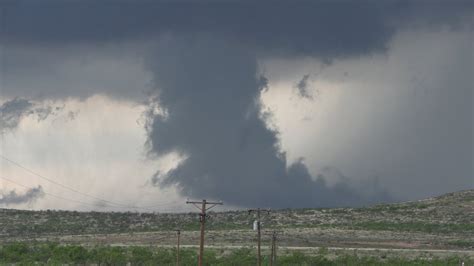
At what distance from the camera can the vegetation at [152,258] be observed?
136 meters

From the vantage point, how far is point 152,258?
140 metres

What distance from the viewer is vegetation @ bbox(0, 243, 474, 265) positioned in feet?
445

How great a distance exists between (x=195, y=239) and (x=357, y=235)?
3095 centimetres

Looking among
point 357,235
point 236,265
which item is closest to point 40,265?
point 236,265

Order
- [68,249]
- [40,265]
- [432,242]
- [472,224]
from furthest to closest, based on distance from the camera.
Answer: [472,224]
[432,242]
[68,249]
[40,265]

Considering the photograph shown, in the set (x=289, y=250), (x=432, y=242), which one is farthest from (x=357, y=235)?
(x=289, y=250)

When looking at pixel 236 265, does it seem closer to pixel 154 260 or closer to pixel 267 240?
pixel 154 260

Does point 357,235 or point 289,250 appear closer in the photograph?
point 289,250

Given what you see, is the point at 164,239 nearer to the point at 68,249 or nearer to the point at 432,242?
the point at 68,249

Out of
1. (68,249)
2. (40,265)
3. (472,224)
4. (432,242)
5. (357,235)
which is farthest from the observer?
(472,224)

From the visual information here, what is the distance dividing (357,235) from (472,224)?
3041cm

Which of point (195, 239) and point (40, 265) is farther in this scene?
point (195, 239)

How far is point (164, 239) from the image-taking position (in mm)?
179375

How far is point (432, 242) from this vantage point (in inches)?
6649
